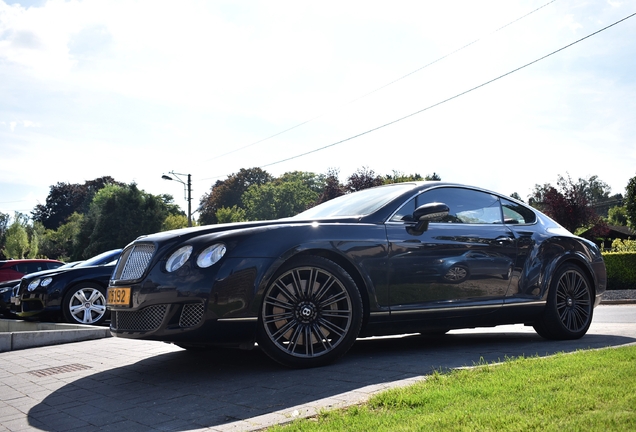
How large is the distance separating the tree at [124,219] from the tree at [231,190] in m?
20.9

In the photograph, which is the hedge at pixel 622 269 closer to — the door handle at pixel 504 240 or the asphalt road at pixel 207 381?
the asphalt road at pixel 207 381

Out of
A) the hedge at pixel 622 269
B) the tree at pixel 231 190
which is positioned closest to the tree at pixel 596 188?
the tree at pixel 231 190

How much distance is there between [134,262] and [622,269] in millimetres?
21371

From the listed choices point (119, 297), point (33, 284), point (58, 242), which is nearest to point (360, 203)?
point (119, 297)

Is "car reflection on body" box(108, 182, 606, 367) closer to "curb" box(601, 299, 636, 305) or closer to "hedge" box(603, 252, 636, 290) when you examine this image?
"curb" box(601, 299, 636, 305)

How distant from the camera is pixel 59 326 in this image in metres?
9.21

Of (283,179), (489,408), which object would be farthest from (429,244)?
(283,179)

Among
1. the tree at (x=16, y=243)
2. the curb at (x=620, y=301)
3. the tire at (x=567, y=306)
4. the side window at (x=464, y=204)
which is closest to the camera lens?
the side window at (x=464, y=204)

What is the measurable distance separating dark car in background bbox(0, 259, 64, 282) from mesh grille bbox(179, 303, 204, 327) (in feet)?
41.2

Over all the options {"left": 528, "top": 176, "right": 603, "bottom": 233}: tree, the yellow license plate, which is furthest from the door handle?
{"left": 528, "top": 176, "right": 603, "bottom": 233}: tree

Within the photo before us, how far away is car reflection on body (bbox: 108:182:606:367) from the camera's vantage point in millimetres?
4469

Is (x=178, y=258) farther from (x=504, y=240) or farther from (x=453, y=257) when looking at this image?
(x=504, y=240)

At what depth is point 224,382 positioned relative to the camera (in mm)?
4422

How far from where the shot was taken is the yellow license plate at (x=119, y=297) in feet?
15.3
